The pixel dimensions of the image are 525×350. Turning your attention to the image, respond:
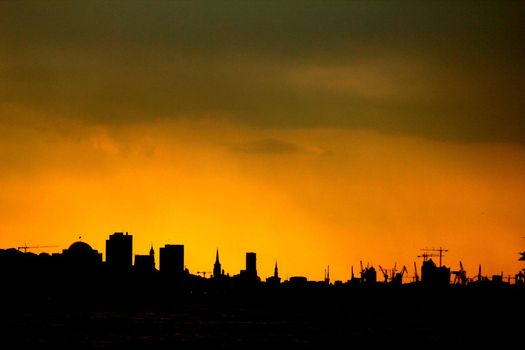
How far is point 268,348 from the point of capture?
181 m

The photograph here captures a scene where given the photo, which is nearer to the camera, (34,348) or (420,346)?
Answer: (34,348)

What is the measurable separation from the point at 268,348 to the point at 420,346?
2953 cm

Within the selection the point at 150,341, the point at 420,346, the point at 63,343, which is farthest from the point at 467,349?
the point at 63,343

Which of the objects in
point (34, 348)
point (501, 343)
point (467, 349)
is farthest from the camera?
point (501, 343)

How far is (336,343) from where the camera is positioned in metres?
198

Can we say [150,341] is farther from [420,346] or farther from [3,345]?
[420,346]

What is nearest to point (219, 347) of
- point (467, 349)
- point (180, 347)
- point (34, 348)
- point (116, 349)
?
point (180, 347)

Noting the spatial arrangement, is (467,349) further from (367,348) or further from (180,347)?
(180,347)

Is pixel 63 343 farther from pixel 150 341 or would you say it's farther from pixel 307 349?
pixel 307 349

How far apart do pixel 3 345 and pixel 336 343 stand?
61811 mm

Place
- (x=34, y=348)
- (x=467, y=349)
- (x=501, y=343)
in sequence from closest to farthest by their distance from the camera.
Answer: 1. (x=34, y=348)
2. (x=467, y=349)
3. (x=501, y=343)

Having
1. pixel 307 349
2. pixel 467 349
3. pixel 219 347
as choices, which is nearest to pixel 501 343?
pixel 467 349

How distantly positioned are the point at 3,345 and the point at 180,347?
29.5m

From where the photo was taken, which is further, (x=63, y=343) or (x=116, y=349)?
(x=63, y=343)
